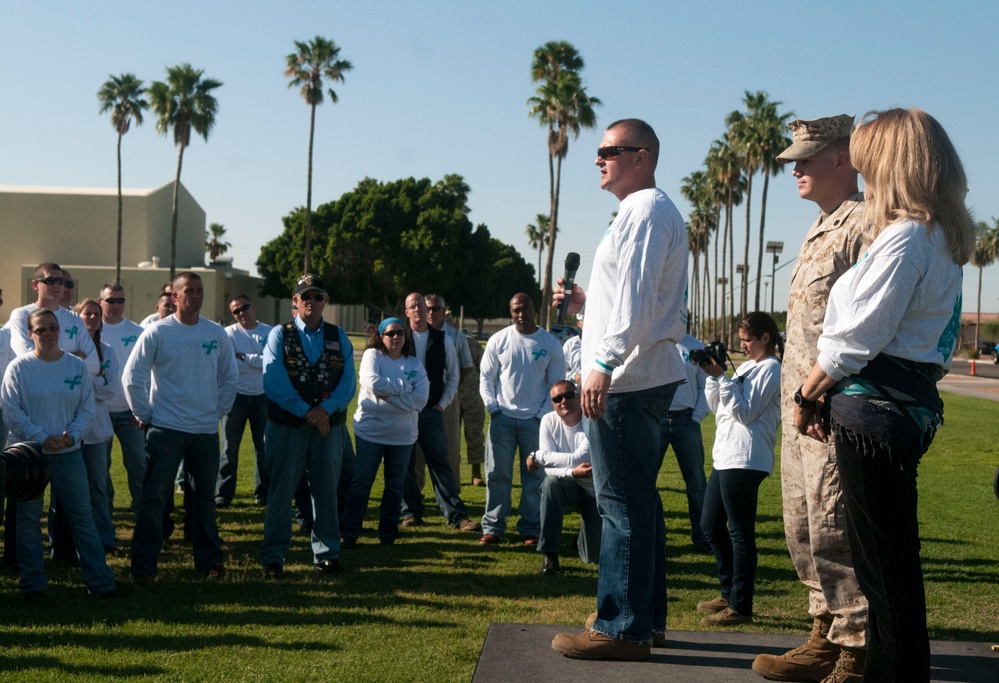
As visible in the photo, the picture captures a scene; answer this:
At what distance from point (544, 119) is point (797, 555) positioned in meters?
44.2

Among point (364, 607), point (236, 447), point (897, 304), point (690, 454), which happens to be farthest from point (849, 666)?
point (236, 447)

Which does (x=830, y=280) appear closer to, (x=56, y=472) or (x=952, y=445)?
(x=56, y=472)

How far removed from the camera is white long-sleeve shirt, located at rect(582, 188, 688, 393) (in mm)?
4164

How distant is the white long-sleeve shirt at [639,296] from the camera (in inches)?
164

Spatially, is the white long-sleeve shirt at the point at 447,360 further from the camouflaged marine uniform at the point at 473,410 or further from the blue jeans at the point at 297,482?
the blue jeans at the point at 297,482

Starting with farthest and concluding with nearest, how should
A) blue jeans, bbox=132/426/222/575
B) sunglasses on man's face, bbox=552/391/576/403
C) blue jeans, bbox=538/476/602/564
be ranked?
sunglasses on man's face, bbox=552/391/576/403
blue jeans, bbox=538/476/602/564
blue jeans, bbox=132/426/222/575

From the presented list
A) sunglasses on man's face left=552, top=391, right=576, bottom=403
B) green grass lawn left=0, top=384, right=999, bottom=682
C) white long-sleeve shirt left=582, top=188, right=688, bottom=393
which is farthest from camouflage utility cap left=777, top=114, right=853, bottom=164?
sunglasses on man's face left=552, top=391, right=576, bottom=403

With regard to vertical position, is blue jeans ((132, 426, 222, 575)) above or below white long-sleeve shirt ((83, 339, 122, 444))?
below

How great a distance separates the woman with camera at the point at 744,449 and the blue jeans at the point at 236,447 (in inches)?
216

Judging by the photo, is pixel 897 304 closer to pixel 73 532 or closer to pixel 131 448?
pixel 73 532

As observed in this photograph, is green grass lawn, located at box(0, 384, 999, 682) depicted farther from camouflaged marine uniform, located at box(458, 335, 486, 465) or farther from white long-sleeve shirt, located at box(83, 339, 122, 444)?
camouflaged marine uniform, located at box(458, 335, 486, 465)

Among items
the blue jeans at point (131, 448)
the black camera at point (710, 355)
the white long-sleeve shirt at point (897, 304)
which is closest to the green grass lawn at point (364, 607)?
the blue jeans at point (131, 448)

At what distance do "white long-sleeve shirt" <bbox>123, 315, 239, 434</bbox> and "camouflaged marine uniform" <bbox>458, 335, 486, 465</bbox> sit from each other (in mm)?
4480

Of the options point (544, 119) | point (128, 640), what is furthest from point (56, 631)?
point (544, 119)
